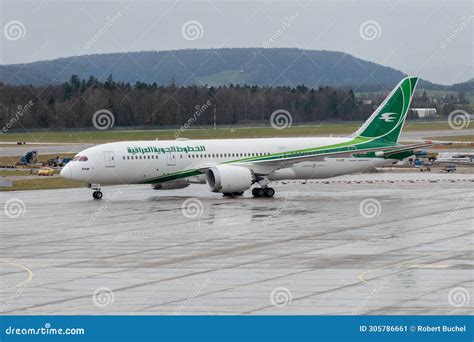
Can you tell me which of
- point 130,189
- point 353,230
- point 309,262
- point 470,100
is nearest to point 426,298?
point 309,262

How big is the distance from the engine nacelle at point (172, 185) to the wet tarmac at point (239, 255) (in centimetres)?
123

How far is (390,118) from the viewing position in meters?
61.6

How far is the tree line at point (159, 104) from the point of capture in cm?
10944

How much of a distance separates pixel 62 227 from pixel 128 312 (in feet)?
67.2

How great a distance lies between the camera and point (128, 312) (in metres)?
23.0

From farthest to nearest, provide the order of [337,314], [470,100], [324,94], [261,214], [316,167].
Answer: [470,100] → [324,94] → [316,167] → [261,214] → [337,314]

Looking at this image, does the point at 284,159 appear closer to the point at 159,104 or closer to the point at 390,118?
the point at 390,118

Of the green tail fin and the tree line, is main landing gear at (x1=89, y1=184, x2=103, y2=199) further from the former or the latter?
the tree line

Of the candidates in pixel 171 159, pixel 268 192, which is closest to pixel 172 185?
pixel 171 159

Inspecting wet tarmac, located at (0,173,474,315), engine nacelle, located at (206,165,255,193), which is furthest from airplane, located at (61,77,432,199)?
wet tarmac, located at (0,173,474,315)

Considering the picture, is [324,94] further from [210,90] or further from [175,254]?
[175,254]

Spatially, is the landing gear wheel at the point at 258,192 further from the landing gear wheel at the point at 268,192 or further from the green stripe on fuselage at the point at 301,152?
the green stripe on fuselage at the point at 301,152

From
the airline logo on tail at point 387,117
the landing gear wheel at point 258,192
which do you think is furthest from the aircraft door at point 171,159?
the airline logo on tail at point 387,117

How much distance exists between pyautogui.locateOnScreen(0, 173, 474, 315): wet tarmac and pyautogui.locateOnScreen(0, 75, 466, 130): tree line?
53150 mm
